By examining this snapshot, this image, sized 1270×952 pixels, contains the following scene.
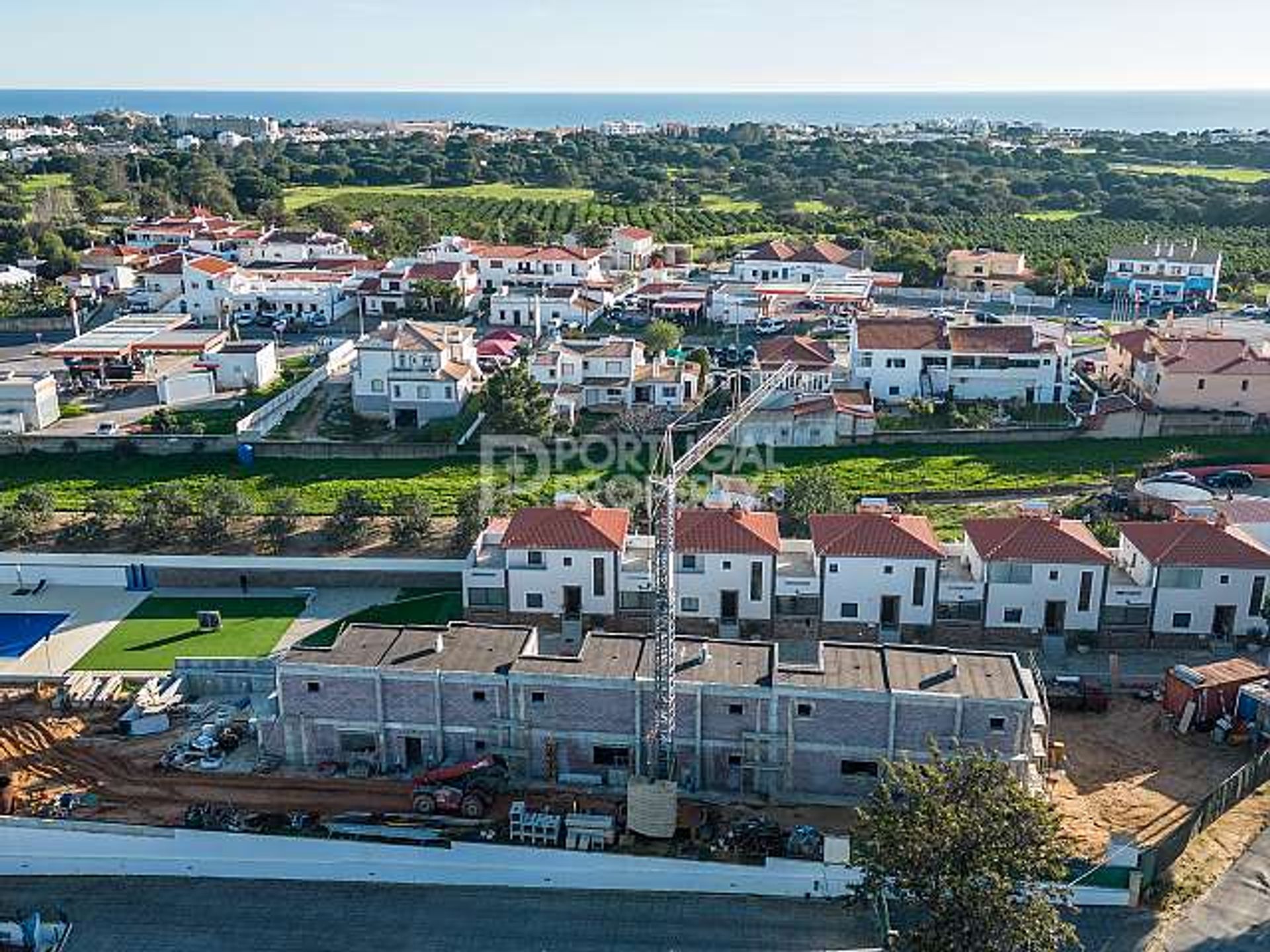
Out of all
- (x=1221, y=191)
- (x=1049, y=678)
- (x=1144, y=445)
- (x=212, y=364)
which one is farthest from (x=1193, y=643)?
(x=1221, y=191)

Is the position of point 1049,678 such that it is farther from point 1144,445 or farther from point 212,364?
point 212,364

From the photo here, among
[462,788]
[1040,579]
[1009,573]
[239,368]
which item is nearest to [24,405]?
[239,368]

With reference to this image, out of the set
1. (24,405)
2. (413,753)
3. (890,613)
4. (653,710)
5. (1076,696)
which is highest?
(24,405)

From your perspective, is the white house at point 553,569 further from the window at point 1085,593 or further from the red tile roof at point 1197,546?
the red tile roof at point 1197,546

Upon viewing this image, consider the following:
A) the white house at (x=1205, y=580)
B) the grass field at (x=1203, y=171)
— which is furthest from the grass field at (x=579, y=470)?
the grass field at (x=1203, y=171)

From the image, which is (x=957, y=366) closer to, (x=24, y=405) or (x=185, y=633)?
(x=185, y=633)
